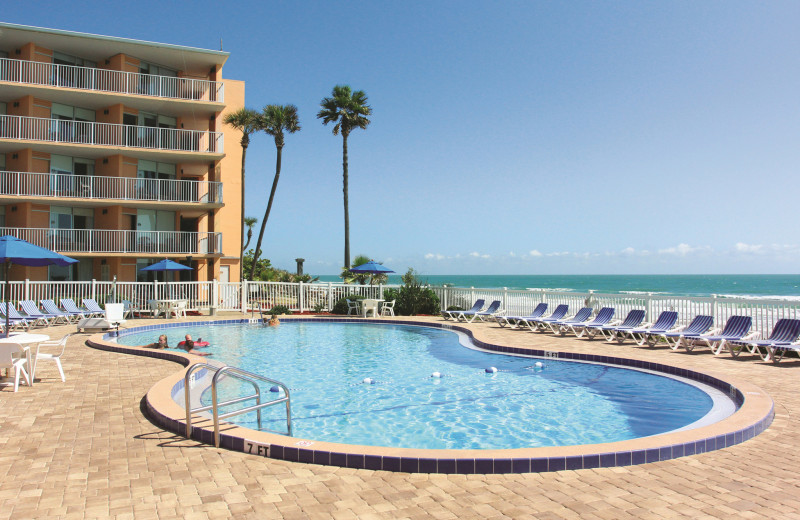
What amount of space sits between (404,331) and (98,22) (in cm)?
2104

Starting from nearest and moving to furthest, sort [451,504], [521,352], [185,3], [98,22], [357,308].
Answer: [451,504], [521,352], [185,3], [357,308], [98,22]

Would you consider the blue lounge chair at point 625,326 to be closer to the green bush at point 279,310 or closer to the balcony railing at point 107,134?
the green bush at point 279,310

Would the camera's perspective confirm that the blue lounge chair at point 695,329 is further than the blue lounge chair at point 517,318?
No

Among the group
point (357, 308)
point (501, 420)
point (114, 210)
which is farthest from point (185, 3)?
point (501, 420)

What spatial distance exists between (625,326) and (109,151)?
77.7 feet

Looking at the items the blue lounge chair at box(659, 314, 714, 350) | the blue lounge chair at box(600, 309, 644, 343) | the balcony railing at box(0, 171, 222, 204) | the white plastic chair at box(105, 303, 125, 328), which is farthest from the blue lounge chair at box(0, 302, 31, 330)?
the blue lounge chair at box(659, 314, 714, 350)

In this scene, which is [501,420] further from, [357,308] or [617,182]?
[617,182]

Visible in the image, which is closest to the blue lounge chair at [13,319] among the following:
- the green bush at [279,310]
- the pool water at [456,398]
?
the pool water at [456,398]

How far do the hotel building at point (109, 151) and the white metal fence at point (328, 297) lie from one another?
3758 mm

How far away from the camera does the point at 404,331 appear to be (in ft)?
60.5

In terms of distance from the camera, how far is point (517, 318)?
55.2ft

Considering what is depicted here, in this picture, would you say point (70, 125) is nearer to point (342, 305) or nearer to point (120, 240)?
point (120, 240)

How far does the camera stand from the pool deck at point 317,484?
12.7 ft

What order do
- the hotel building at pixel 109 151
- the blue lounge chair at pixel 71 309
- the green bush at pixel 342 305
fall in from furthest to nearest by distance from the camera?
1. the hotel building at pixel 109 151
2. the green bush at pixel 342 305
3. the blue lounge chair at pixel 71 309
